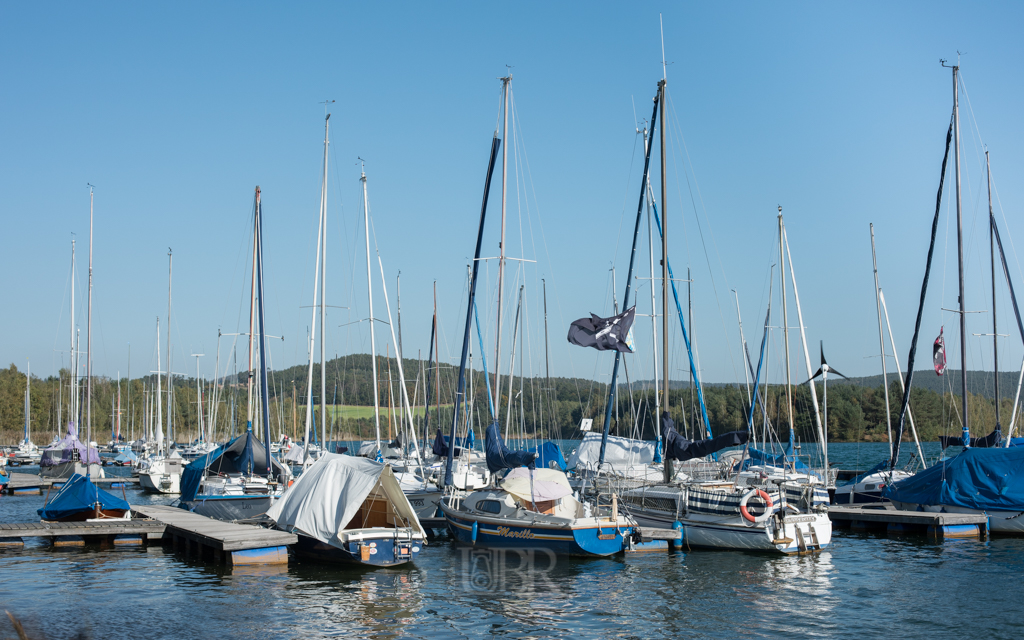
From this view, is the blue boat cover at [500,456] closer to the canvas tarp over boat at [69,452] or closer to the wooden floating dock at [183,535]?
the wooden floating dock at [183,535]

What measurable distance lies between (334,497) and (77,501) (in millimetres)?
12872

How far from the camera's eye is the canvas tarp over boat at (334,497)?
23281 millimetres

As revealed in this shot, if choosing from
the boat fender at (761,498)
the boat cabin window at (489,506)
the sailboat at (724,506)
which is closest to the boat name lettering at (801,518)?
the sailboat at (724,506)

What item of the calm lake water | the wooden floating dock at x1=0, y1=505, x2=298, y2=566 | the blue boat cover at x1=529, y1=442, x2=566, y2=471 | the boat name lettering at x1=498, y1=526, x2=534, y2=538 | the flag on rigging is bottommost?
the calm lake water

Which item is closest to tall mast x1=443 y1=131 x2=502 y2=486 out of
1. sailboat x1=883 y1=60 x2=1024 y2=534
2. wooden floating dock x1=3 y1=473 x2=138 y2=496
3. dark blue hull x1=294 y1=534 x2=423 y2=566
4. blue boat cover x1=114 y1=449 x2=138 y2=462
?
dark blue hull x1=294 y1=534 x2=423 y2=566

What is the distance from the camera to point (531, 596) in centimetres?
2073

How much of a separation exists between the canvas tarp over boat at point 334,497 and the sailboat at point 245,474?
8142 mm

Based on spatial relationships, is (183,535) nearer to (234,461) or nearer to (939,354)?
(234,461)

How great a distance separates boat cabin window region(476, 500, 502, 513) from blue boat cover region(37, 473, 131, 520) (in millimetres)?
14158

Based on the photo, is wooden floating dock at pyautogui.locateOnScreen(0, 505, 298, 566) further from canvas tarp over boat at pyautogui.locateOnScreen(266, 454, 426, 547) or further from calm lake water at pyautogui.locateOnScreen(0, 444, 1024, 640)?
canvas tarp over boat at pyautogui.locateOnScreen(266, 454, 426, 547)

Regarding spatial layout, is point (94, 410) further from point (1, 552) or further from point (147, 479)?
point (1, 552)

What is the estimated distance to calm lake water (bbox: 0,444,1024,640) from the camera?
17625 mm

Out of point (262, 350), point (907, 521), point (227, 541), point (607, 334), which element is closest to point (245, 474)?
point (262, 350)

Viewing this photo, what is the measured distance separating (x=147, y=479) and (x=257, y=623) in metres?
42.0
